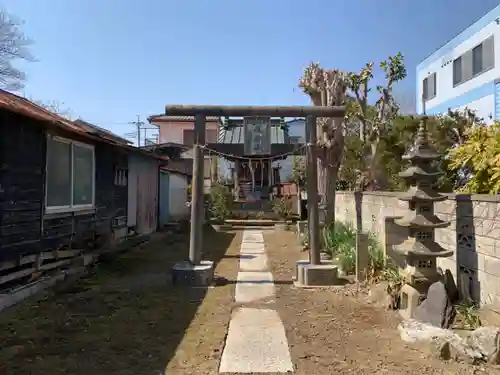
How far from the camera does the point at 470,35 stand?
1723cm

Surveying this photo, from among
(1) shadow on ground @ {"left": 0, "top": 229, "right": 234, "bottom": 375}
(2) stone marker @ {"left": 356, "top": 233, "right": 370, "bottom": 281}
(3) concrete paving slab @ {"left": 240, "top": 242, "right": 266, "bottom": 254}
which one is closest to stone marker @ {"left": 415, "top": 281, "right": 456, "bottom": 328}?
(2) stone marker @ {"left": 356, "top": 233, "right": 370, "bottom": 281}

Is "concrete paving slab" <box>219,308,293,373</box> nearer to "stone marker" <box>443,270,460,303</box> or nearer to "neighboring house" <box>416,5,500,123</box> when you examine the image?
"stone marker" <box>443,270,460,303</box>

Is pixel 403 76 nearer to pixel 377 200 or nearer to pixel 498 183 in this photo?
pixel 377 200

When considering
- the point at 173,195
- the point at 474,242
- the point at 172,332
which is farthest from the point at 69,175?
the point at 173,195

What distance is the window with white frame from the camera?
710 centimetres

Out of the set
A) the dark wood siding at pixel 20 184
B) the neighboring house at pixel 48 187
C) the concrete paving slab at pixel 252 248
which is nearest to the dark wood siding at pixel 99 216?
the neighboring house at pixel 48 187

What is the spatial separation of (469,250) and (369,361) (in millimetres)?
1979

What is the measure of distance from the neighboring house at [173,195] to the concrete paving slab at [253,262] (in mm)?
6491

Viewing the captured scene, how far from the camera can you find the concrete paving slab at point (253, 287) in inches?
256

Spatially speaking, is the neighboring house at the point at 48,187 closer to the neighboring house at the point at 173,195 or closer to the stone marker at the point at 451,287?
the stone marker at the point at 451,287

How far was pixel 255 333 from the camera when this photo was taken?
4.81 meters

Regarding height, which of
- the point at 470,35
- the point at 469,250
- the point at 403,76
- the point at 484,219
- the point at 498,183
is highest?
the point at 470,35

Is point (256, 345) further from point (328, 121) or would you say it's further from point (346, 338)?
point (328, 121)

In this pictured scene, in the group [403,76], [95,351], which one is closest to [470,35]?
[403,76]
